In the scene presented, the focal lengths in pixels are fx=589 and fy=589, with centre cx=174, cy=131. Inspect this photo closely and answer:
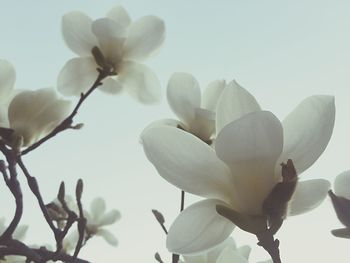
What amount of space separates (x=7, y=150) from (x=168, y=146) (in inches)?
23.1

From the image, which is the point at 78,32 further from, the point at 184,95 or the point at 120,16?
the point at 184,95

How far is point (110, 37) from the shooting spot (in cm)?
132

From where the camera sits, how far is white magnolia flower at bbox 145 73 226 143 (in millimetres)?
1192

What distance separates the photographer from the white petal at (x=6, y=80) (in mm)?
1149

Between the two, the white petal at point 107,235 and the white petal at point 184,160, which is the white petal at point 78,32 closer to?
the white petal at point 184,160

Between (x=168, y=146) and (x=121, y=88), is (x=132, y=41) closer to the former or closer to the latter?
(x=121, y=88)

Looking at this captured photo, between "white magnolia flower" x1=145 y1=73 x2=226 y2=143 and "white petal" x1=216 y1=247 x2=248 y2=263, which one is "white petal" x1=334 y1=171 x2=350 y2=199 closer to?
"white petal" x1=216 y1=247 x2=248 y2=263

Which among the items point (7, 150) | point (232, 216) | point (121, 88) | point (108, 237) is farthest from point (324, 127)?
point (108, 237)

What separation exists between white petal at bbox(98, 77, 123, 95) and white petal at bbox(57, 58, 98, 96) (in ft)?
0.13

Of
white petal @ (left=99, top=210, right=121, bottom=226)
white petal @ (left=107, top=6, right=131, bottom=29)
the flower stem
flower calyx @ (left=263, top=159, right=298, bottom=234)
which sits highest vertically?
white petal @ (left=107, top=6, right=131, bottom=29)

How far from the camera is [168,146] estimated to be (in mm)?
644

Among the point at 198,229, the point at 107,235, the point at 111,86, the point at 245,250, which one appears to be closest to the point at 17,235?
the point at 107,235

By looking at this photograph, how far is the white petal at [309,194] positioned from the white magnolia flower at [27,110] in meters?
0.62

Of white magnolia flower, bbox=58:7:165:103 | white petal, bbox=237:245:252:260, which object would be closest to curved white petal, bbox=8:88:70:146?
white magnolia flower, bbox=58:7:165:103
